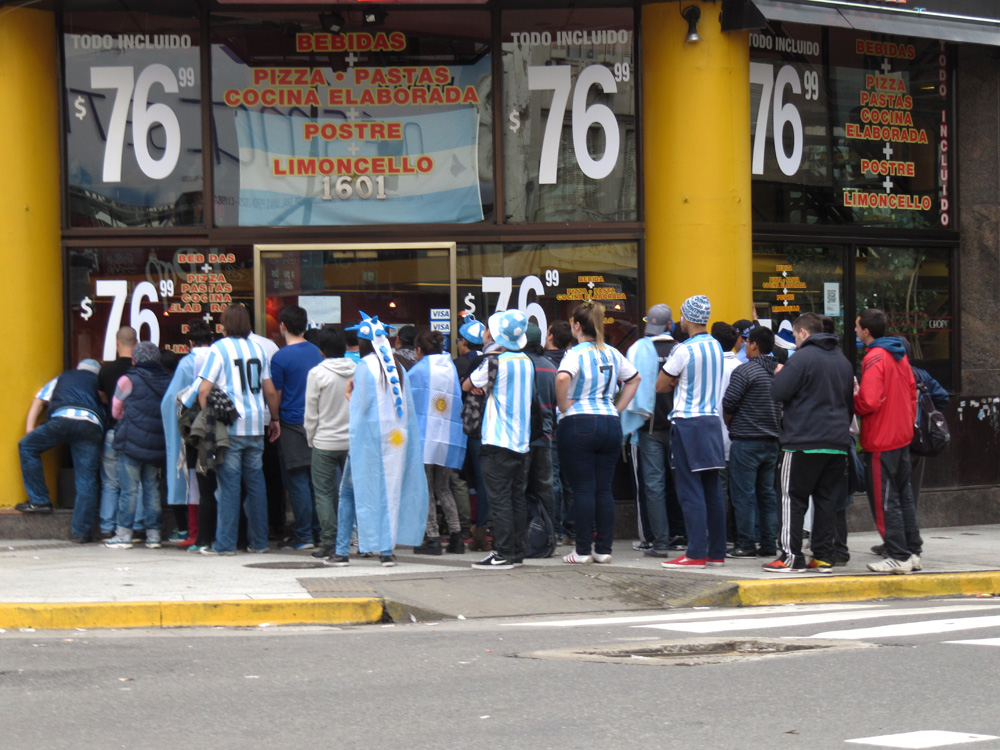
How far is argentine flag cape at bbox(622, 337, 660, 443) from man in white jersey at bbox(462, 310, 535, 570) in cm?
119

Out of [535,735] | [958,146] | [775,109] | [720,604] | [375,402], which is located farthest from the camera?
[958,146]

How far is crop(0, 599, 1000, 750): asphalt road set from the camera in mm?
5504

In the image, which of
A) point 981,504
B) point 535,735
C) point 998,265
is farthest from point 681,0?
point 535,735

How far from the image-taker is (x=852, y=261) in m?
14.7

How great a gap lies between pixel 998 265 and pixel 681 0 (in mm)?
5124

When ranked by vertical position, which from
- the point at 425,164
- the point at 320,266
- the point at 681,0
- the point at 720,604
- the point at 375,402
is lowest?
the point at 720,604

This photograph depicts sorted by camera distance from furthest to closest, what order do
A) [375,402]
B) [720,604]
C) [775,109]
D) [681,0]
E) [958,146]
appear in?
[958,146], [775,109], [681,0], [375,402], [720,604]

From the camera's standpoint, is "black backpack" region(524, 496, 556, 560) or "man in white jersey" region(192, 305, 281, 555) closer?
"black backpack" region(524, 496, 556, 560)

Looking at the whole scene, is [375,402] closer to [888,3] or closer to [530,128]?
[530,128]

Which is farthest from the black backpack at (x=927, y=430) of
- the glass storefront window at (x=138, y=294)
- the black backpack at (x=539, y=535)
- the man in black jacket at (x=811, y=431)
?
the glass storefront window at (x=138, y=294)

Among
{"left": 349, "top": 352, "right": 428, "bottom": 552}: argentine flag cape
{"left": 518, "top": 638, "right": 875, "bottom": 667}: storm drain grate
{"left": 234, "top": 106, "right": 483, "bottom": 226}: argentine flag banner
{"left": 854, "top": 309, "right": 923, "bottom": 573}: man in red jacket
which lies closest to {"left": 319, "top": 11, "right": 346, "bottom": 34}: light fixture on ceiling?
{"left": 234, "top": 106, "right": 483, "bottom": 226}: argentine flag banner

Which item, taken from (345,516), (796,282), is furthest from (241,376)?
(796,282)

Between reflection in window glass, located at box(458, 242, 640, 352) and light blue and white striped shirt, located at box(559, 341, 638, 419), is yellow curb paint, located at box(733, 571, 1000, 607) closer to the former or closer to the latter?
light blue and white striped shirt, located at box(559, 341, 638, 419)

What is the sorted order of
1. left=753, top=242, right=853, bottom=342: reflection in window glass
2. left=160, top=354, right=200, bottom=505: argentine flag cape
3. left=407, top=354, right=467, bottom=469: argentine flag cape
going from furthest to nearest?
1. left=753, top=242, right=853, bottom=342: reflection in window glass
2. left=160, top=354, right=200, bottom=505: argentine flag cape
3. left=407, top=354, right=467, bottom=469: argentine flag cape
